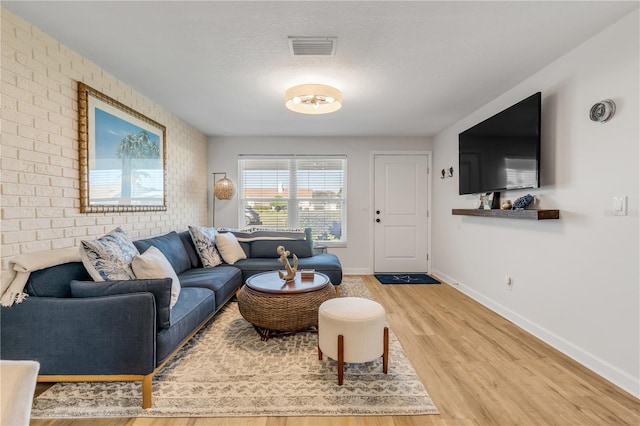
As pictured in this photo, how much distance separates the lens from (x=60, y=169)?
210 cm

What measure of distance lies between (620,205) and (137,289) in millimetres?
3064

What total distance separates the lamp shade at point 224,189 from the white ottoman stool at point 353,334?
3022mm

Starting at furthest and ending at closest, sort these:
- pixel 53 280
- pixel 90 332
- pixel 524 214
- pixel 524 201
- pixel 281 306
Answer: pixel 524 201
pixel 524 214
pixel 281 306
pixel 53 280
pixel 90 332

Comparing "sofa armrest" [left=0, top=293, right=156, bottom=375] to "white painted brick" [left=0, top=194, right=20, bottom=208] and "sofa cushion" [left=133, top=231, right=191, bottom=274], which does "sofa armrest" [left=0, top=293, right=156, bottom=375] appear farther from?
"sofa cushion" [left=133, top=231, right=191, bottom=274]

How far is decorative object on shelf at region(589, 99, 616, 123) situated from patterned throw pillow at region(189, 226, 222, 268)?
146 inches

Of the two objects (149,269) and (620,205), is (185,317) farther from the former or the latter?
(620,205)

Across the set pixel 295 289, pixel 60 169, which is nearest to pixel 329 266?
pixel 295 289

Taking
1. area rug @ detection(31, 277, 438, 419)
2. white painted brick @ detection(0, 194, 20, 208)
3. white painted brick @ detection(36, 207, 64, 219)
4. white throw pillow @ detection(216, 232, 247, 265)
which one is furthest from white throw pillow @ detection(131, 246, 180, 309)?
white throw pillow @ detection(216, 232, 247, 265)

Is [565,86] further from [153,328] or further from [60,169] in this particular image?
[60,169]

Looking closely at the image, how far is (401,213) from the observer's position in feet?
16.0

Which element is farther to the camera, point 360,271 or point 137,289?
point 360,271

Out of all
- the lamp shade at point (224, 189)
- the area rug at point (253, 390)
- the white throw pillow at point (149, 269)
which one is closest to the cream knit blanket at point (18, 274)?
the white throw pillow at point (149, 269)

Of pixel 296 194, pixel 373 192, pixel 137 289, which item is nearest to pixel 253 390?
pixel 137 289

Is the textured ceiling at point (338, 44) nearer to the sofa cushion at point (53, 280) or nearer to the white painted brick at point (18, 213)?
the white painted brick at point (18, 213)
